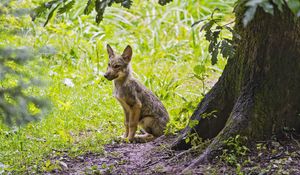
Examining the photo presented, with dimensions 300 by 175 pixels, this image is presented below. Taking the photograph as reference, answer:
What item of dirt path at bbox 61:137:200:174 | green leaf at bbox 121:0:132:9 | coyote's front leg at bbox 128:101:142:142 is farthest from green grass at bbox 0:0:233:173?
green leaf at bbox 121:0:132:9

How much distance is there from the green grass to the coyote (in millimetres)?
208

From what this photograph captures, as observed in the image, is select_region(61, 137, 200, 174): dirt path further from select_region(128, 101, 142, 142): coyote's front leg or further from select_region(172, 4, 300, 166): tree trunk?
select_region(128, 101, 142, 142): coyote's front leg

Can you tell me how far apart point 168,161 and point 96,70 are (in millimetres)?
4330

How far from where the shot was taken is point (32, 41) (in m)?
9.52

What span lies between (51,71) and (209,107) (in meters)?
4.33

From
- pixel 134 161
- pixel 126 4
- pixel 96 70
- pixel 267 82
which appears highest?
pixel 126 4

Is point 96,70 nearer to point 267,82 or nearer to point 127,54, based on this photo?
point 127,54

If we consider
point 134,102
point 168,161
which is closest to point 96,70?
point 134,102

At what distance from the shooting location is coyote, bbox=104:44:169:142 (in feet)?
20.6

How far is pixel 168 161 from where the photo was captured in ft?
15.5

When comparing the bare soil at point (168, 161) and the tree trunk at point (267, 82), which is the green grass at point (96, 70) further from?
the tree trunk at point (267, 82)

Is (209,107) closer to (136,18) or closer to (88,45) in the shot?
(88,45)

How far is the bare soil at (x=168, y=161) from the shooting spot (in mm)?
4109

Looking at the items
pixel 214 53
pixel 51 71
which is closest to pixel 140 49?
pixel 51 71
